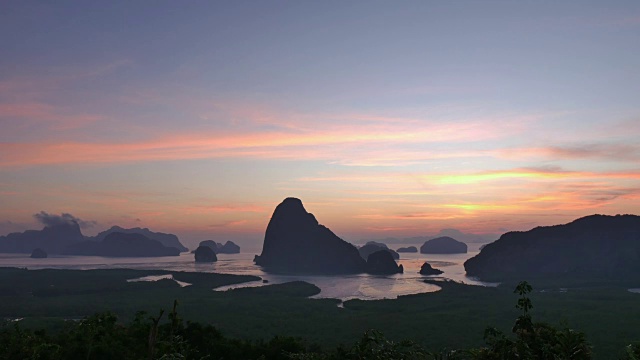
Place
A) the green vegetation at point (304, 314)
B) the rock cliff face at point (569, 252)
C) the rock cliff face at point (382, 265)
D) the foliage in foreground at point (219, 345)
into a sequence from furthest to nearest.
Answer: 1. the rock cliff face at point (382, 265)
2. the rock cliff face at point (569, 252)
3. the green vegetation at point (304, 314)
4. the foliage in foreground at point (219, 345)

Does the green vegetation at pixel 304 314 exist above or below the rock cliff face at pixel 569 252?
below

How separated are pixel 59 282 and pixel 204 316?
226ft

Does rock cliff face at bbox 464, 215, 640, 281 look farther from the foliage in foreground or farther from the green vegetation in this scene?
the foliage in foreground

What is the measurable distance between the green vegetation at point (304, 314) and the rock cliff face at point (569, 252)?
3256 centimetres

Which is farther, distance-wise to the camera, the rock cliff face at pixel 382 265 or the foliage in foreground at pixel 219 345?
the rock cliff face at pixel 382 265

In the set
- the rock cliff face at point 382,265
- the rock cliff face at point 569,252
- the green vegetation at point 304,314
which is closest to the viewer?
the green vegetation at point 304,314

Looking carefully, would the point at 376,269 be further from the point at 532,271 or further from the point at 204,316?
the point at 204,316

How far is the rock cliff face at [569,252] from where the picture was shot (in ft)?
461

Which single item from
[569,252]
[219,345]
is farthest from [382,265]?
[219,345]

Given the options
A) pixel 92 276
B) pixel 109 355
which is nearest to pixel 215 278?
pixel 92 276

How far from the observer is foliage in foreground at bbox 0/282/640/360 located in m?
11.7

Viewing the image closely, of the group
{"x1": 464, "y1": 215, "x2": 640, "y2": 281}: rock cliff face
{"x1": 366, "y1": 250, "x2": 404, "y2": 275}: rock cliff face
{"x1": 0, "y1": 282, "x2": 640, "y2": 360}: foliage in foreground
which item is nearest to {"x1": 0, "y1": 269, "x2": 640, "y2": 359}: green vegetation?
{"x1": 0, "y1": 282, "x2": 640, "y2": 360}: foliage in foreground

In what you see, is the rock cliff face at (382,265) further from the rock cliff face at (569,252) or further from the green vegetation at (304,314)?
the green vegetation at (304,314)

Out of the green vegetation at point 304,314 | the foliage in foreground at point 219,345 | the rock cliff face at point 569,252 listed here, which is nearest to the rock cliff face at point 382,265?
the rock cliff face at point 569,252
